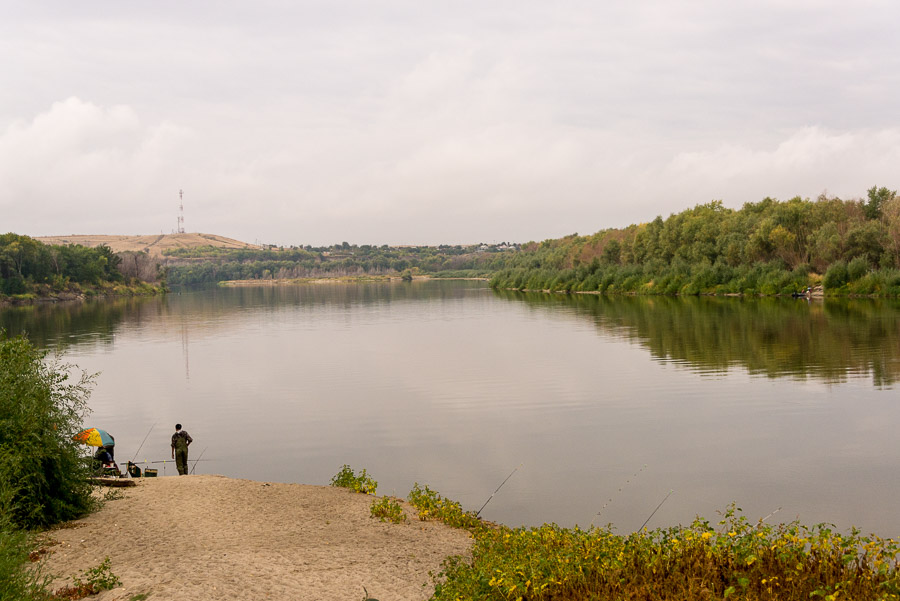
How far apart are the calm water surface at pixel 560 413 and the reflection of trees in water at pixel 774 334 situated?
313 mm

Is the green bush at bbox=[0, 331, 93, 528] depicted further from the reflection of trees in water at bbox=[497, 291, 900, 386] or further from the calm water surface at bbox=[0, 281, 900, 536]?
the reflection of trees in water at bbox=[497, 291, 900, 386]

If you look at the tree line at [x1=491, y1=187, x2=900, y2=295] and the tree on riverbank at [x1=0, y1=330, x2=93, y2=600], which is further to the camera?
the tree line at [x1=491, y1=187, x2=900, y2=295]

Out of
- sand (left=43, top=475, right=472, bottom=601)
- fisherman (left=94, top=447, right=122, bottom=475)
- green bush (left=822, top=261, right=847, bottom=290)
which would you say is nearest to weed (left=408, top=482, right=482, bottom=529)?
sand (left=43, top=475, right=472, bottom=601)

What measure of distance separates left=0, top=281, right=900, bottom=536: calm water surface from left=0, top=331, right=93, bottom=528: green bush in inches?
237

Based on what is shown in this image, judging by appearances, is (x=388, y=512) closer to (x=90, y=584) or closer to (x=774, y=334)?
(x=90, y=584)

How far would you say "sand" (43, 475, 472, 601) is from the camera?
33.7ft

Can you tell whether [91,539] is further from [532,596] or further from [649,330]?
[649,330]

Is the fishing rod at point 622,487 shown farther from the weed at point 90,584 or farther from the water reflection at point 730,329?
the water reflection at point 730,329

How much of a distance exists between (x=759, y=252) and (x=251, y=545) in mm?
95353

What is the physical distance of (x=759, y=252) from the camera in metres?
96.7

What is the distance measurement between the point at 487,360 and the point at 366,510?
28.1 metres

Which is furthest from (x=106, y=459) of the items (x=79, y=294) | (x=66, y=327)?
(x=79, y=294)

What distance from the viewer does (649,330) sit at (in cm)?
5644

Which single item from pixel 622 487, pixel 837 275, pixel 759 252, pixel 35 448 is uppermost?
pixel 759 252
